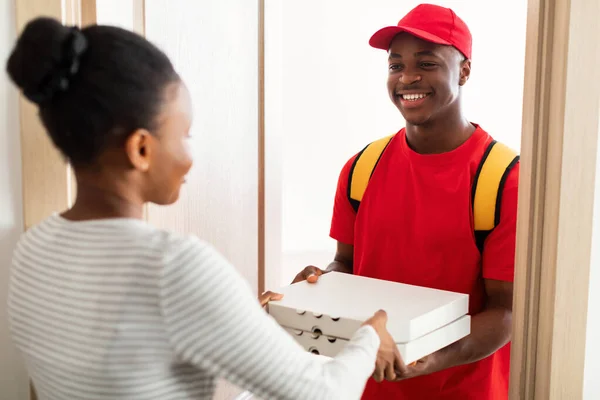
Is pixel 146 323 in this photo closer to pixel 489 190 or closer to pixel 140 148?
pixel 140 148

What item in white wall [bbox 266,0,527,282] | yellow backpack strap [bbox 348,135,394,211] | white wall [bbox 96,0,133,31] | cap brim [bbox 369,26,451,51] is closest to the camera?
white wall [bbox 96,0,133,31]

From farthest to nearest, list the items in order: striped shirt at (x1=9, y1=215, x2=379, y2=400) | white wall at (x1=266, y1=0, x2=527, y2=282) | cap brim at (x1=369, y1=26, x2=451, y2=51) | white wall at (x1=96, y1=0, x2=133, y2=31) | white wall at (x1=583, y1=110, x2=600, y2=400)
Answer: white wall at (x1=266, y1=0, x2=527, y2=282) < cap brim at (x1=369, y1=26, x2=451, y2=51) < white wall at (x1=96, y1=0, x2=133, y2=31) < white wall at (x1=583, y1=110, x2=600, y2=400) < striped shirt at (x1=9, y1=215, x2=379, y2=400)

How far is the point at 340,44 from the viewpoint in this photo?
2945mm

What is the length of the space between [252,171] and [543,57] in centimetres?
86

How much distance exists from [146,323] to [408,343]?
1.47 ft

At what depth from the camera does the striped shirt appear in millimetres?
632

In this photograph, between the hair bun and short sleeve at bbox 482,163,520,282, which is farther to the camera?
short sleeve at bbox 482,163,520,282

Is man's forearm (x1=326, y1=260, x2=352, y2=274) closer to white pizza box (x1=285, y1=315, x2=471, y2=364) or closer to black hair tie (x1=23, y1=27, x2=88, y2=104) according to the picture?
white pizza box (x1=285, y1=315, x2=471, y2=364)

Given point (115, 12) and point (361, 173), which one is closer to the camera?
point (115, 12)

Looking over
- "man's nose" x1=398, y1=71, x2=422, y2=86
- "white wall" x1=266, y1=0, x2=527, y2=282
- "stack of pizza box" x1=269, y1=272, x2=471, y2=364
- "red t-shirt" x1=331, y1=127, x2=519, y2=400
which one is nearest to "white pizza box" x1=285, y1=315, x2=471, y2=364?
"stack of pizza box" x1=269, y1=272, x2=471, y2=364

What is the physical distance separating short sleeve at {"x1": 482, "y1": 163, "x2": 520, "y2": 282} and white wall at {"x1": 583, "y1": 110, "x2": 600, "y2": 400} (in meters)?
0.24

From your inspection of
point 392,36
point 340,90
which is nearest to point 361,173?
point 392,36

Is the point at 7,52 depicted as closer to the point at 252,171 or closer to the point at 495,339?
the point at 252,171

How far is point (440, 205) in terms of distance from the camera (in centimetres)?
130
